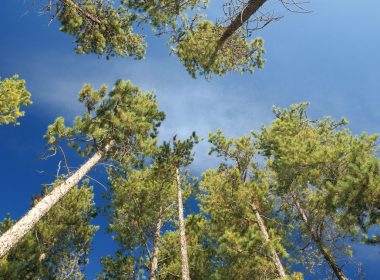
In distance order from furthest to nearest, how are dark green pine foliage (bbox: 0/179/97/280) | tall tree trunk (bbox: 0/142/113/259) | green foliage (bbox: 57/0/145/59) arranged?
dark green pine foliage (bbox: 0/179/97/280) < green foliage (bbox: 57/0/145/59) < tall tree trunk (bbox: 0/142/113/259)

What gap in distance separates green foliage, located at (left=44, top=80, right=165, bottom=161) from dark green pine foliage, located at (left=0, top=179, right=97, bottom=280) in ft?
10.9

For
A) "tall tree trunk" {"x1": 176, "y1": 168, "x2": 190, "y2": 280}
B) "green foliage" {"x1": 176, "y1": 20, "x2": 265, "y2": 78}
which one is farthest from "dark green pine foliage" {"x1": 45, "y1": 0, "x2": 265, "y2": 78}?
"tall tree trunk" {"x1": 176, "y1": 168, "x2": 190, "y2": 280}

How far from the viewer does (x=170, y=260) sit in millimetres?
14859

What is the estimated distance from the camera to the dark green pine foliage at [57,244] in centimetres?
1338

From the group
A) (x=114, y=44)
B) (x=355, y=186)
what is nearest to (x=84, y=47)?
(x=114, y=44)

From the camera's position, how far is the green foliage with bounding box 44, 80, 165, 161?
12.2 m

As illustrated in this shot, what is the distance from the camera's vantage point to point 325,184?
10930 millimetres

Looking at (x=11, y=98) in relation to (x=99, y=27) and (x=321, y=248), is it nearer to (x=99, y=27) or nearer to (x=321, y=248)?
(x=99, y=27)

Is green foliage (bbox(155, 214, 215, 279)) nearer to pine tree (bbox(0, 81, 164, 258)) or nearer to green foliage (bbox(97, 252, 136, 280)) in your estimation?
green foliage (bbox(97, 252, 136, 280))

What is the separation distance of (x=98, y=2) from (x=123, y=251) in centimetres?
1043

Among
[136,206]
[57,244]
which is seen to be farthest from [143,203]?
[57,244]

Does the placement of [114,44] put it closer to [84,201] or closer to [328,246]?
[84,201]

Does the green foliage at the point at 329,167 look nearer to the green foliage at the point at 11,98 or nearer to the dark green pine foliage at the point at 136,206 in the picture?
the dark green pine foliage at the point at 136,206

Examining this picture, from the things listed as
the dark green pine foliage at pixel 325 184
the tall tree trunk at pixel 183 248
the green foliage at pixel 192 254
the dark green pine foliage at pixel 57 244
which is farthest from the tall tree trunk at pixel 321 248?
the dark green pine foliage at pixel 57 244
